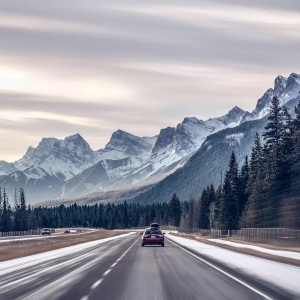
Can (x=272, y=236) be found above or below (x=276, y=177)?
below

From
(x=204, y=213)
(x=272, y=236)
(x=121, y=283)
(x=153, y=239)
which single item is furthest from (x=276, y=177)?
(x=204, y=213)

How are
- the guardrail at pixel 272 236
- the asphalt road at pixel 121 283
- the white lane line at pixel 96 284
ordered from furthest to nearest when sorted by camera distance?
the guardrail at pixel 272 236 < the white lane line at pixel 96 284 < the asphalt road at pixel 121 283

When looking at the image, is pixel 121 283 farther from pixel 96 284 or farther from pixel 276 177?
pixel 276 177

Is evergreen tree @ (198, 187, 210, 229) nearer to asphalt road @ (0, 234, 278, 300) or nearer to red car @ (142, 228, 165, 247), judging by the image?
red car @ (142, 228, 165, 247)

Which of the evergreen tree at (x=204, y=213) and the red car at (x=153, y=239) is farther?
the evergreen tree at (x=204, y=213)

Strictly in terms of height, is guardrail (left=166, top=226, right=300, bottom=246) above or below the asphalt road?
above

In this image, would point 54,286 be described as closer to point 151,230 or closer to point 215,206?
point 151,230

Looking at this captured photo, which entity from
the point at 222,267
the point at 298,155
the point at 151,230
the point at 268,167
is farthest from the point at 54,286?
the point at 268,167

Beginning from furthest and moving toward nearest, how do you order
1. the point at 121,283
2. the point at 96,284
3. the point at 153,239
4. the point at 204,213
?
1. the point at 204,213
2. the point at 153,239
3. the point at 121,283
4. the point at 96,284

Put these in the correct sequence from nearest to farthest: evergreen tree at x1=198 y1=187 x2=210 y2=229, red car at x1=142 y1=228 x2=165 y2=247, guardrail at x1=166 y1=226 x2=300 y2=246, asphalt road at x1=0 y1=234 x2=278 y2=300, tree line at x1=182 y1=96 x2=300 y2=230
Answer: asphalt road at x1=0 y1=234 x2=278 y2=300 → guardrail at x1=166 y1=226 x2=300 y2=246 → red car at x1=142 y1=228 x2=165 y2=247 → tree line at x1=182 y1=96 x2=300 y2=230 → evergreen tree at x1=198 y1=187 x2=210 y2=229

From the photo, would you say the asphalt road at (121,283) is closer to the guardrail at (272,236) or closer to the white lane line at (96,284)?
the white lane line at (96,284)

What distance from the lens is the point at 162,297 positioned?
2177 centimetres

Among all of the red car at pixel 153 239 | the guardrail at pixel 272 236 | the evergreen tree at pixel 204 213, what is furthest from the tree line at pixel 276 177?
the evergreen tree at pixel 204 213

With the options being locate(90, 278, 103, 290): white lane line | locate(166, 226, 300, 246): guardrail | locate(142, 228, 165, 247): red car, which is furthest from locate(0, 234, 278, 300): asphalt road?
locate(142, 228, 165, 247): red car
